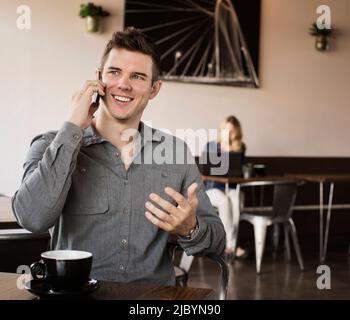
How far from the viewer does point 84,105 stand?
57.4 inches

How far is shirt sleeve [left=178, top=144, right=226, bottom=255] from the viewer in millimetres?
1396

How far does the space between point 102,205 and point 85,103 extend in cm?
27

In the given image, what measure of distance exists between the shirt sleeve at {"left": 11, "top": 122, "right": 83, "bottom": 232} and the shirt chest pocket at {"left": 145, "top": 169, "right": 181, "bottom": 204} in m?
0.25

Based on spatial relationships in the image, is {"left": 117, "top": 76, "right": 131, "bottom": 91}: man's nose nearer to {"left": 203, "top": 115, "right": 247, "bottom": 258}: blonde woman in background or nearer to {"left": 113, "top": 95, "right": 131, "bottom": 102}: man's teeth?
{"left": 113, "top": 95, "right": 131, "bottom": 102}: man's teeth

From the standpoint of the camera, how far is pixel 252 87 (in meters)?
6.20

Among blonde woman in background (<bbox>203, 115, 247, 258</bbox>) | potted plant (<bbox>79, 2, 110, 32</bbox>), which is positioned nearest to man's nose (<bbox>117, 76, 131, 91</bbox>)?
blonde woman in background (<bbox>203, 115, 247, 258</bbox>)

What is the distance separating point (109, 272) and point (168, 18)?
4.59m

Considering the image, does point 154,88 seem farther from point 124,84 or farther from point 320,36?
point 320,36

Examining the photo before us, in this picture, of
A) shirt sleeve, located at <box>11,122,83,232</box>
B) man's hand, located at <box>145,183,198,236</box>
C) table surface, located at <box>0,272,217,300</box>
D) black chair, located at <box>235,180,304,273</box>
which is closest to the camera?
table surface, located at <box>0,272,217,300</box>

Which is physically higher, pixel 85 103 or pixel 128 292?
pixel 85 103

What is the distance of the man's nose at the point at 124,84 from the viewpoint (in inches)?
61.6

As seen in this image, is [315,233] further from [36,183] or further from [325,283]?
[36,183]

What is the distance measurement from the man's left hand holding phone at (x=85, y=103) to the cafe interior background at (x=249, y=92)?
12.4 feet

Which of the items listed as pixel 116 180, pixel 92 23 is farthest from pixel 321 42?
pixel 116 180
